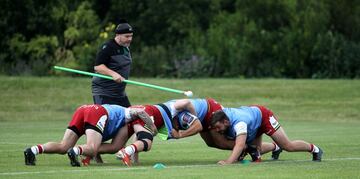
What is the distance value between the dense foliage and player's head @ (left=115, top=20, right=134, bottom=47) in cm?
2693

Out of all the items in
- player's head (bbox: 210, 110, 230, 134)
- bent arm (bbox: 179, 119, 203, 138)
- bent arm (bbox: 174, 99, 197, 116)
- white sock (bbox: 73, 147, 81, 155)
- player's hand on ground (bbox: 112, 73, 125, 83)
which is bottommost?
white sock (bbox: 73, 147, 81, 155)

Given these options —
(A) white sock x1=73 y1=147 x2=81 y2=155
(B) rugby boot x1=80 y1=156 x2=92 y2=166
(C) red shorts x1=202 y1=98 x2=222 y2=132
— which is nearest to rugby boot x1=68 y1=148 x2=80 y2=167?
(A) white sock x1=73 y1=147 x2=81 y2=155

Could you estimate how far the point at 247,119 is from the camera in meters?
15.2

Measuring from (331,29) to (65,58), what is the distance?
13.2 meters

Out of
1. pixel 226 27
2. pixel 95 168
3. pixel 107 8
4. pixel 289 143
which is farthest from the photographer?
pixel 107 8

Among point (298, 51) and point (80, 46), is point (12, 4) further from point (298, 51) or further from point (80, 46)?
point (298, 51)

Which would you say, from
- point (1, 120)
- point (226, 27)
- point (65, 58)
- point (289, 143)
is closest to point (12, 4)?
point (65, 58)

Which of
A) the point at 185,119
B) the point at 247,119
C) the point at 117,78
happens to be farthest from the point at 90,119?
the point at 247,119

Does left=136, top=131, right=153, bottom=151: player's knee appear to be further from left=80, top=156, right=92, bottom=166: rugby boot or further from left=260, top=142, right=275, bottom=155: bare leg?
left=260, top=142, right=275, bottom=155: bare leg

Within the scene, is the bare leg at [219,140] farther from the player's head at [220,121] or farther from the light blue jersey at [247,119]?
the player's head at [220,121]

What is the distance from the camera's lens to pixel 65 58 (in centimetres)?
5241

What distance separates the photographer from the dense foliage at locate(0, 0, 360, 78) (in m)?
46.0

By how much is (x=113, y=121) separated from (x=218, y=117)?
1519 millimetres

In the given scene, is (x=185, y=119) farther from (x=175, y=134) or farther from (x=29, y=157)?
(x=29, y=157)
